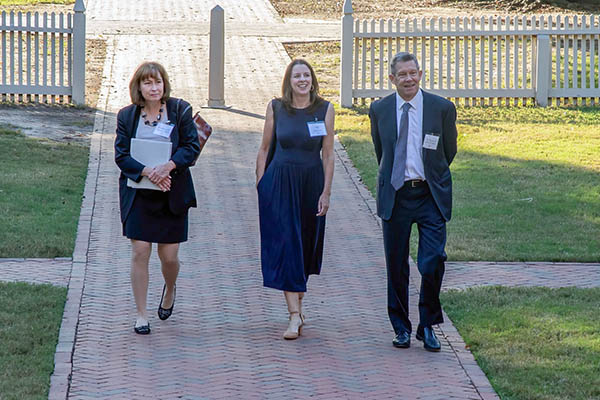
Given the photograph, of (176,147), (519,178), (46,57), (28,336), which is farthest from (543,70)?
(28,336)

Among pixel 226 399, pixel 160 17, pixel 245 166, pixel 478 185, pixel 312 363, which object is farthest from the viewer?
pixel 160 17

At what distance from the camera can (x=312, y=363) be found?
21.8ft

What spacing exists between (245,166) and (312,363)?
21.0 feet

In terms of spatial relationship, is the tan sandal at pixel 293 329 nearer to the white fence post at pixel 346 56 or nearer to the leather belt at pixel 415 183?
the leather belt at pixel 415 183

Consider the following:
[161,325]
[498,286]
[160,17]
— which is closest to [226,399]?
[161,325]

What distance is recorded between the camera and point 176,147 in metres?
7.02

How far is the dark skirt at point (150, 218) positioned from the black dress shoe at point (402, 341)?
1.61 metres

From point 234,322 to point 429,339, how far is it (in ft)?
4.57

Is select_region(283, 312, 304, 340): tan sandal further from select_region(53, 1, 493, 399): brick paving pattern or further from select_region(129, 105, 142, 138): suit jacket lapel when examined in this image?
select_region(129, 105, 142, 138): suit jacket lapel

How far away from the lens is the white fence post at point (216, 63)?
1587cm

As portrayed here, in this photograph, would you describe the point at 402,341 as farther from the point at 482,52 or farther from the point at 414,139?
the point at 482,52

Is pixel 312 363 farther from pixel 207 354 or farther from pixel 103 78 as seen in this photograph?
pixel 103 78

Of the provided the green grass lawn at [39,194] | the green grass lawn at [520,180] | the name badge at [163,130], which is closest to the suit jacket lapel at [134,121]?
the name badge at [163,130]

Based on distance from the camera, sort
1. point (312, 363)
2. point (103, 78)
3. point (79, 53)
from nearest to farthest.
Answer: point (312, 363)
point (79, 53)
point (103, 78)
